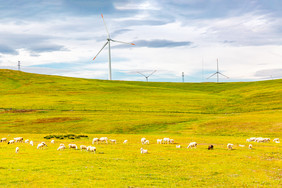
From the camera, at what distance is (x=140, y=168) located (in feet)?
74.4

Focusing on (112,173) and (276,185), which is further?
(112,173)

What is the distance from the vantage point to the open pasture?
61.7ft

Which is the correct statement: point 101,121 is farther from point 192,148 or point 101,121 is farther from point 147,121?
point 192,148

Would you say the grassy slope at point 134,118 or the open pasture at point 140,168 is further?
the grassy slope at point 134,118

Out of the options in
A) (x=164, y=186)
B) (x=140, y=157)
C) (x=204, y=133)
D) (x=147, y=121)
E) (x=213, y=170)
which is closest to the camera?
(x=164, y=186)

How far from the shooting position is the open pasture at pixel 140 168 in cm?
1880

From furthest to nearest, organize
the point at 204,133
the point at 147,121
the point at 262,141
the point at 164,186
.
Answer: the point at 147,121 → the point at 204,133 → the point at 262,141 → the point at 164,186

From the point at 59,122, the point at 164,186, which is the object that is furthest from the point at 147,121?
the point at 164,186

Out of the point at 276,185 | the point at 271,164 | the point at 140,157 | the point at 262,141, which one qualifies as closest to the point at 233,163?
the point at 271,164

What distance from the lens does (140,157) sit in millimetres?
26922

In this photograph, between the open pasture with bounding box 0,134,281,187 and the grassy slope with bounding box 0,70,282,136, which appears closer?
the open pasture with bounding box 0,134,281,187

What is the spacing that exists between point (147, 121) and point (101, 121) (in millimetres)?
10818

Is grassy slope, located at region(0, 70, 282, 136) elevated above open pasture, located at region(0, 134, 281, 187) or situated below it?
above

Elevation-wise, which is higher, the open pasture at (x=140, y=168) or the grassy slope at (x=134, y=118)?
the grassy slope at (x=134, y=118)
